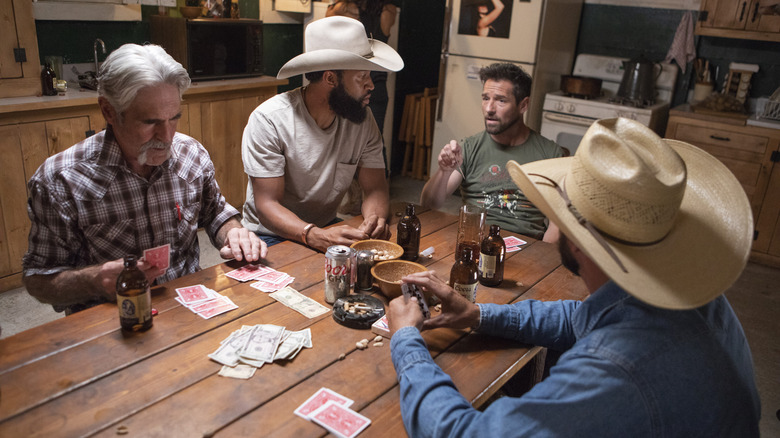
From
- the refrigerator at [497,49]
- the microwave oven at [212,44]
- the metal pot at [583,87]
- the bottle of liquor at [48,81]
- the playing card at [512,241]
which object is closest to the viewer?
the playing card at [512,241]

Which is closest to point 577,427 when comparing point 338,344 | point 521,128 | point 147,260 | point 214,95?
point 338,344

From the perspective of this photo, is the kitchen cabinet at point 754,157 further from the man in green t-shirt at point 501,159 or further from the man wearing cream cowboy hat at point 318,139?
the man wearing cream cowboy hat at point 318,139

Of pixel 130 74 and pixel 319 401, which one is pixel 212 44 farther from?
pixel 319 401

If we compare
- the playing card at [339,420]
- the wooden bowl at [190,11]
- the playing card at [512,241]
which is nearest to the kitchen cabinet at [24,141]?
the wooden bowl at [190,11]

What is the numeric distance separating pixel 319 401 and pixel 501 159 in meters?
1.83

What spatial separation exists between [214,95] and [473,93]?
2.24m

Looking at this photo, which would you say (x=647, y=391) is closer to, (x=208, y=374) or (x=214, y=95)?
(x=208, y=374)

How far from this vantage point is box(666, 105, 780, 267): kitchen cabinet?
421 centimetres

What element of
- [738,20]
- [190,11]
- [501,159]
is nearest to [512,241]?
[501,159]

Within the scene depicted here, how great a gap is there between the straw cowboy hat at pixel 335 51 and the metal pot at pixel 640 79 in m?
2.93

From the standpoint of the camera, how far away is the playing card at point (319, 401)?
126 cm

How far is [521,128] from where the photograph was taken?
290cm

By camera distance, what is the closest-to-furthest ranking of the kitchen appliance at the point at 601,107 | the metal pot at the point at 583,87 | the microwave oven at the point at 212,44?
the microwave oven at the point at 212,44 → the kitchen appliance at the point at 601,107 → the metal pot at the point at 583,87

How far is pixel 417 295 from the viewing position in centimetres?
164
